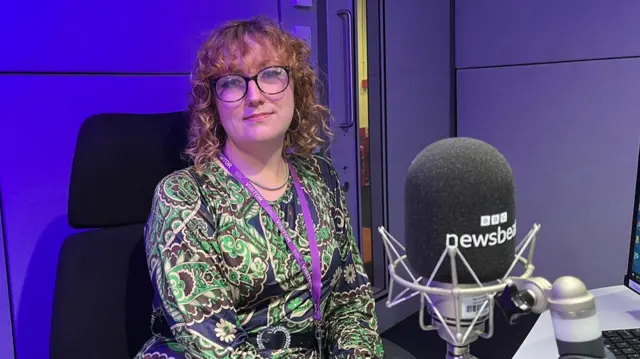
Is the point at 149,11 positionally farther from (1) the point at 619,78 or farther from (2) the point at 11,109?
(1) the point at 619,78

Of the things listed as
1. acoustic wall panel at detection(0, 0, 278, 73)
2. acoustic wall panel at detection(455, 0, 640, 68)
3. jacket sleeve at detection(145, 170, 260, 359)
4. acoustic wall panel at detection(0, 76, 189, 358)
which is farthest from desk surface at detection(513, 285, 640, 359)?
acoustic wall panel at detection(455, 0, 640, 68)

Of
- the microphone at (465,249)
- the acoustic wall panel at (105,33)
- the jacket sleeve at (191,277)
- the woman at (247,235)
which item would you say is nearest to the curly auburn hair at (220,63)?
the woman at (247,235)

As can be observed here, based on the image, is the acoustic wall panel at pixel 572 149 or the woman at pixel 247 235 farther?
the acoustic wall panel at pixel 572 149

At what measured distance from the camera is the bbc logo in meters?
0.56

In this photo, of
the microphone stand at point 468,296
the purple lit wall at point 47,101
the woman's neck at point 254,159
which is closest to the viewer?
the microphone stand at point 468,296

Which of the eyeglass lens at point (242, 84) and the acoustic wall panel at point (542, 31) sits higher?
the acoustic wall panel at point (542, 31)

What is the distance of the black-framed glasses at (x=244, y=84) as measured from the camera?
1.26m

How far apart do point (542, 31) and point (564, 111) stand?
44 cm

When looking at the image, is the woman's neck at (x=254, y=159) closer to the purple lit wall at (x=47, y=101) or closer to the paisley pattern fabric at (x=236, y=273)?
the paisley pattern fabric at (x=236, y=273)

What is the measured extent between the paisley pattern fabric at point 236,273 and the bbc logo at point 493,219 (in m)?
0.71

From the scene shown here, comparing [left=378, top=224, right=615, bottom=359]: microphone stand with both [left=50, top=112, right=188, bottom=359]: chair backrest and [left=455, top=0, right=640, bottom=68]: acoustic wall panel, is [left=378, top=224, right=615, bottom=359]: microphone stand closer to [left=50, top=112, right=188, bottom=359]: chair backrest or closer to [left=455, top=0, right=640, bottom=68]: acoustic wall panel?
[left=50, top=112, right=188, bottom=359]: chair backrest

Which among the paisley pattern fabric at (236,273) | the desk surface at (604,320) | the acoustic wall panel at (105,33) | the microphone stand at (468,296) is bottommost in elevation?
the desk surface at (604,320)

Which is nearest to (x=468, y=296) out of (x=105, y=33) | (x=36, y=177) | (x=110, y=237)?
(x=110, y=237)

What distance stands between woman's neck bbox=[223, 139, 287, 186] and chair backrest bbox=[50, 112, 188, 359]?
12 cm
